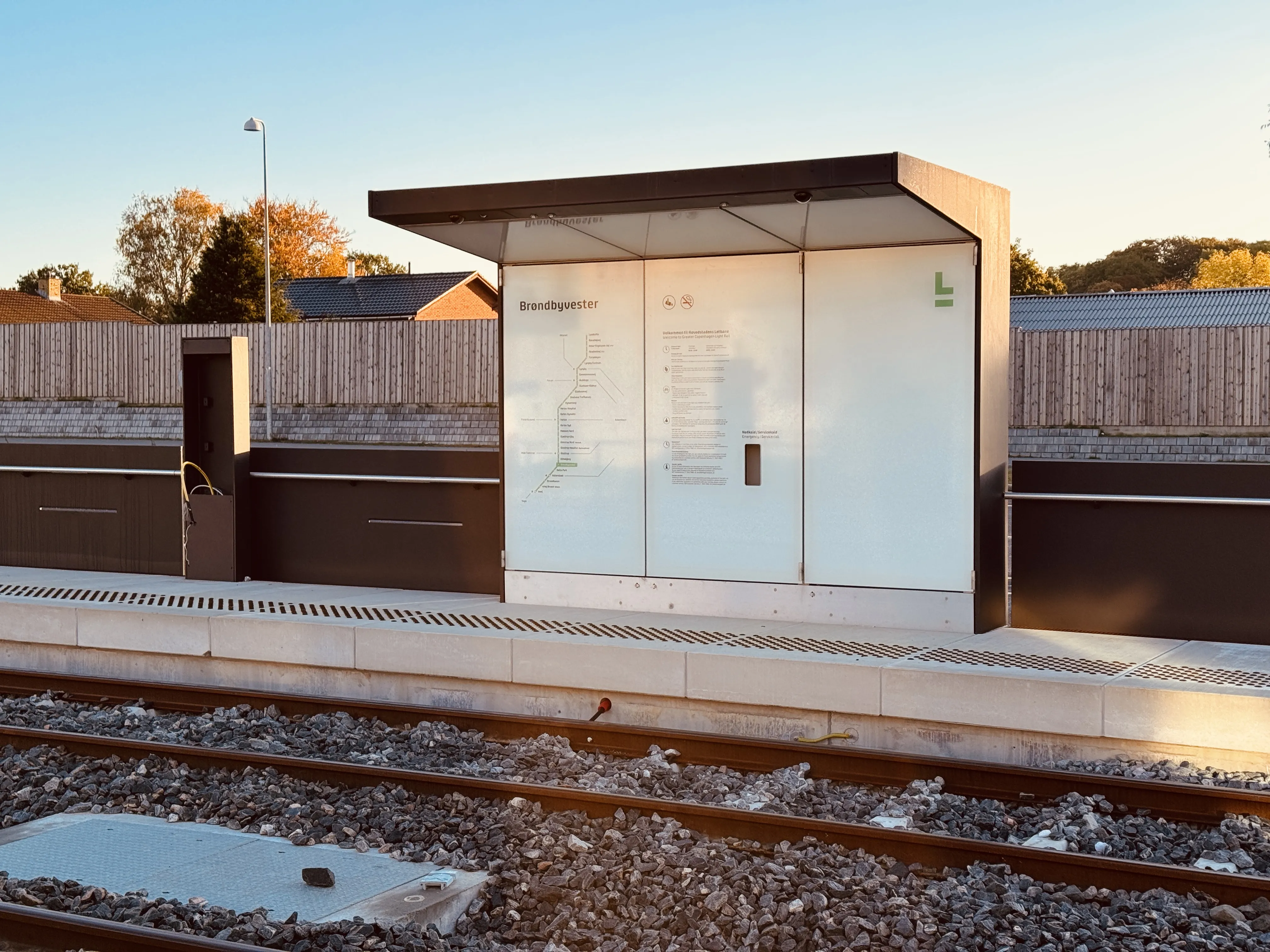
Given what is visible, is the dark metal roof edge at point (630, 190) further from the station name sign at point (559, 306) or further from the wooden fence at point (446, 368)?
the wooden fence at point (446, 368)

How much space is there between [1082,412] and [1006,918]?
90.6 ft

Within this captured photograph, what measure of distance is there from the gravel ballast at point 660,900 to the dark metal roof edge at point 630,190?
4.06 metres

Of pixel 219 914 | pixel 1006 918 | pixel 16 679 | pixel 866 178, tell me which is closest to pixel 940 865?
pixel 1006 918

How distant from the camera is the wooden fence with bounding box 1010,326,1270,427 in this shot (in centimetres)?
2962

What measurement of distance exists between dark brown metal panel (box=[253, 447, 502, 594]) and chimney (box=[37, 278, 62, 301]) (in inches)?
2545

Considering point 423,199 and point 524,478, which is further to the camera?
point 524,478

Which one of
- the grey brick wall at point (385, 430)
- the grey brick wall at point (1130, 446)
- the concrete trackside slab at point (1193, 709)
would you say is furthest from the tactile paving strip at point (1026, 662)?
the grey brick wall at point (385, 430)

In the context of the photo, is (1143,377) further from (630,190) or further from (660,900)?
(660,900)

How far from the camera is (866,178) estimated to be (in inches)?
327

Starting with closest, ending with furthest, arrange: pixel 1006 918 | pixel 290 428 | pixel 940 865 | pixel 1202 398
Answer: pixel 1006 918 → pixel 940 865 → pixel 1202 398 → pixel 290 428

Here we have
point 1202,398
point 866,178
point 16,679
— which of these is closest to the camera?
point 866,178

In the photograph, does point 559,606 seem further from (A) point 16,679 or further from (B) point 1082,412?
(B) point 1082,412

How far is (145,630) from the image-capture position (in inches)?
427

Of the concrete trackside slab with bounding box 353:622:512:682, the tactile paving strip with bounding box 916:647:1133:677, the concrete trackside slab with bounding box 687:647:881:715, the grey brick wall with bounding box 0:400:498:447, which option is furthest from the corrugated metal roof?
the concrete trackside slab with bounding box 687:647:881:715
